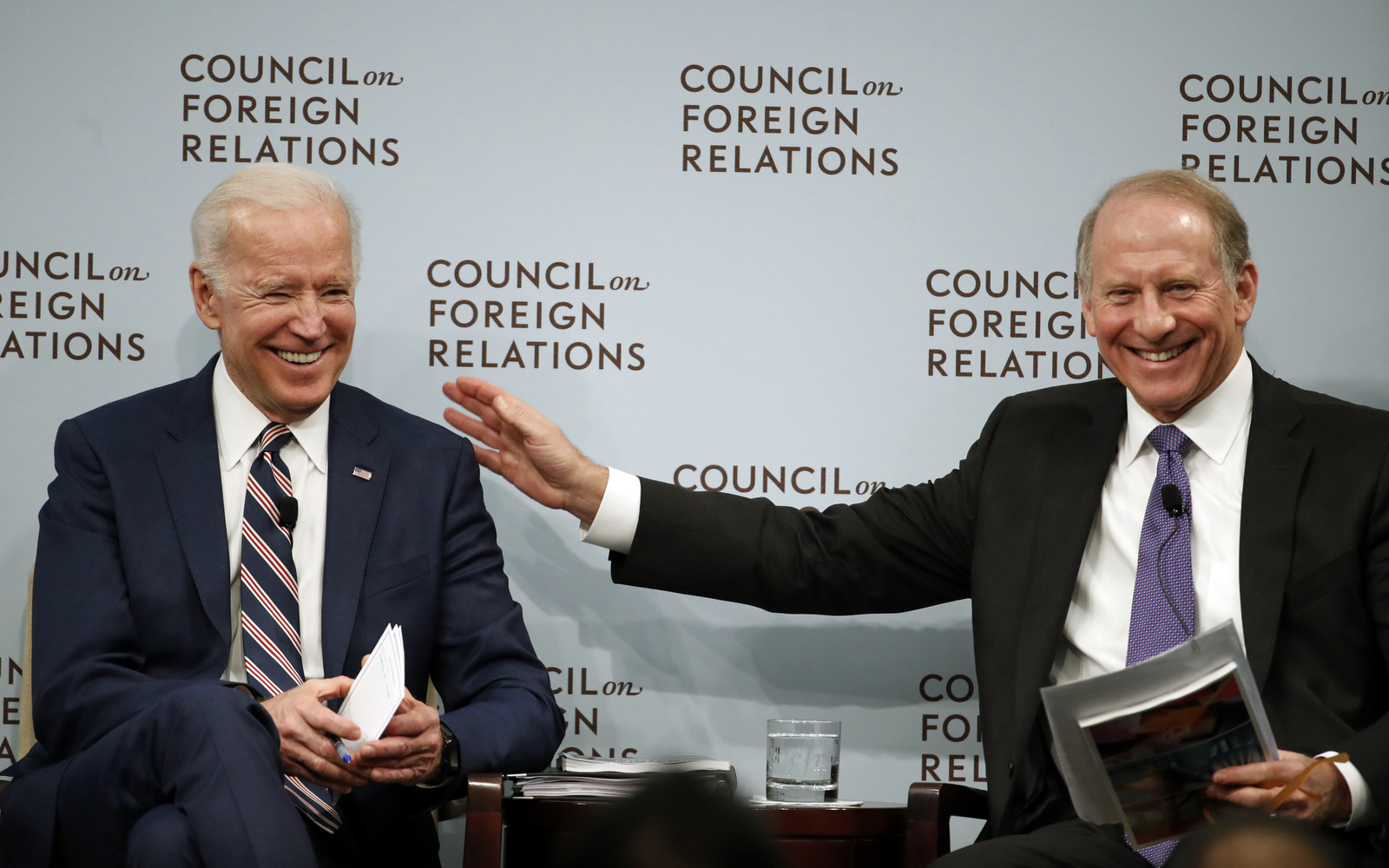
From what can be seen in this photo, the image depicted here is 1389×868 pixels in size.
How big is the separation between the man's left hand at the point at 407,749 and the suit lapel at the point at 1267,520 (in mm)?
1597

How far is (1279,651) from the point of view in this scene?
8.66 ft

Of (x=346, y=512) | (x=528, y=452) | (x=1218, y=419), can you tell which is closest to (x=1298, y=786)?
(x=1218, y=419)

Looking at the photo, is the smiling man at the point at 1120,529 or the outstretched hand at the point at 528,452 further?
the outstretched hand at the point at 528,452

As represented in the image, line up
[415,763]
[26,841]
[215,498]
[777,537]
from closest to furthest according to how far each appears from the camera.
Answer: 1. [26,841]
2. [415,763]
3. [215,498]
4. [777,537]

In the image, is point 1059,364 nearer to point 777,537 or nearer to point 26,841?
point 777,537

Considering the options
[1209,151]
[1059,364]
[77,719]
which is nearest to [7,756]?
[77,719]

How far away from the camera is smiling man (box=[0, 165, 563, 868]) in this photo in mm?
2506

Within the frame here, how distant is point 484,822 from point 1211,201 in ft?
6.50

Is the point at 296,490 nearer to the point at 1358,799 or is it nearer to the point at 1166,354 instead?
the point at 1166,354

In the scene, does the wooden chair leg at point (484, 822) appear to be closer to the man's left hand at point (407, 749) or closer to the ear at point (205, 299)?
the man's left hand at point (407, 749)

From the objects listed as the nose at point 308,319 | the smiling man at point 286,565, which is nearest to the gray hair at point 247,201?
the smiling man at point 286,565

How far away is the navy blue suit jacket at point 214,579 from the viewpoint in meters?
2.59

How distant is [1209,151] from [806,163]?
1066 mm

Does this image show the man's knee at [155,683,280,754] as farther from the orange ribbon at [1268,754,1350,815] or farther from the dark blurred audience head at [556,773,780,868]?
the orange ribbon at [1268,754,1350,815]
